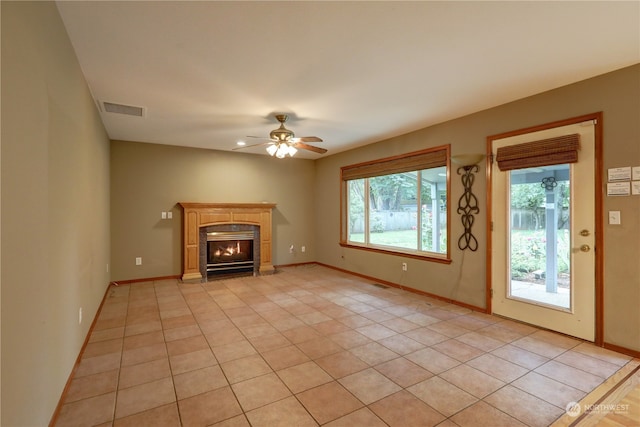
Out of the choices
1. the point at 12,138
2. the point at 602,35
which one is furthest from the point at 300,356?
the point at 602,35

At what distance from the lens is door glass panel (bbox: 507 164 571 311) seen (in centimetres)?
307

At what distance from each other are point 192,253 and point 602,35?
5837 mm

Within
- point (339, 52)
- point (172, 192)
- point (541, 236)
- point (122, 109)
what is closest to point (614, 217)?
point (541, 236)

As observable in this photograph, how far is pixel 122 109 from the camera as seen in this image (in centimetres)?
363

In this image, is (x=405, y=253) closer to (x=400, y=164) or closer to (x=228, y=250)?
(x=400, y=164)

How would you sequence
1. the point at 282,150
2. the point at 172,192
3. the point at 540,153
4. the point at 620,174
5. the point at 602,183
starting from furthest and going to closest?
1. the point at 172,192
2. the point at 282,150
3. the point at 540,153
4. the point at 602,183
5. the point at 620,174

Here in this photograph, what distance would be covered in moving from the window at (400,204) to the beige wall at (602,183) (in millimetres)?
179

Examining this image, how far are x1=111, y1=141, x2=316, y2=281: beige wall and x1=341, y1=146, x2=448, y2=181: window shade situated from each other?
161cm

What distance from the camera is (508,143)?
11.4 ft

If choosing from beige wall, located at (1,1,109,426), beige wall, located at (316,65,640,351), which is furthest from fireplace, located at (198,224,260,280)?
beige wall, located at (1,1,109,426)

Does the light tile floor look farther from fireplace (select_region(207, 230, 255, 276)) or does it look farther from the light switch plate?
fireplace (select_region(207, 230, 255, 276))

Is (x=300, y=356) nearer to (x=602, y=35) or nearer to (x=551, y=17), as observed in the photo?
(x=551, y=17)

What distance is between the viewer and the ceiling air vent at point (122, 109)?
3.48 metres

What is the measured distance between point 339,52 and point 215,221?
424 centimetres
